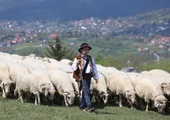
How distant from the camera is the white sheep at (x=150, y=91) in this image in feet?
54.9

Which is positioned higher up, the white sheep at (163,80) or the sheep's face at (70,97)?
the white sheep at (163,80)

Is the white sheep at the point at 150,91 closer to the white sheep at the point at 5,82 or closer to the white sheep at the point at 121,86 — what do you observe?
the white sheep at the point at 121,86

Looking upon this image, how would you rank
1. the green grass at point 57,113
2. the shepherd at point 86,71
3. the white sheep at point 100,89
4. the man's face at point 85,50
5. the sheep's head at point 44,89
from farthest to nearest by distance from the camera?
the white sheep at point 100,89 → the sheep's head at point 44,89 → the shepherd at point 86,71 → the man's face at point 85,50 → the green grass at point 57,113

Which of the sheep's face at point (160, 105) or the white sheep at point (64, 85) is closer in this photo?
the white sheep at point (64, 85)

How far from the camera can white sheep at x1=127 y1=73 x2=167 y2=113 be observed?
16.7m

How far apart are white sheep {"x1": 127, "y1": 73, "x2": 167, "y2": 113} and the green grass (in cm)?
55

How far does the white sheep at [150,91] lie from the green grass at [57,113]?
0.55 meters

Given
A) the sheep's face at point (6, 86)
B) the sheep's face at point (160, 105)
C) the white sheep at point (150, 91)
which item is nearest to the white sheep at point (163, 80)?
the white sheep at point (150, 91)

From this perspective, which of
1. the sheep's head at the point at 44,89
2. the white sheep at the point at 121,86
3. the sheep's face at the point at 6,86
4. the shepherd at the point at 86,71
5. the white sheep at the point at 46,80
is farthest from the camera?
the white sheep at the point at 121,86

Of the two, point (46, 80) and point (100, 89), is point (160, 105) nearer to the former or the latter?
point (100, 89)

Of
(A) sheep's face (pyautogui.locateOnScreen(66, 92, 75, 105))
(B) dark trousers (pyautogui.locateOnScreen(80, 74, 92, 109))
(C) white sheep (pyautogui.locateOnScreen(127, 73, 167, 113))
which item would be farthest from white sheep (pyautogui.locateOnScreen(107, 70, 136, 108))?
(B) dark trousers (pyautogui.locateOnScreen(80, 74, 92, 109))

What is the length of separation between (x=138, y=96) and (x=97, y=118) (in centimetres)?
508

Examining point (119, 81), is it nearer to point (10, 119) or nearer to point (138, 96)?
point (138, 96)

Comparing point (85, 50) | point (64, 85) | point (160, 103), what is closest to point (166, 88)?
point (160, 103)
